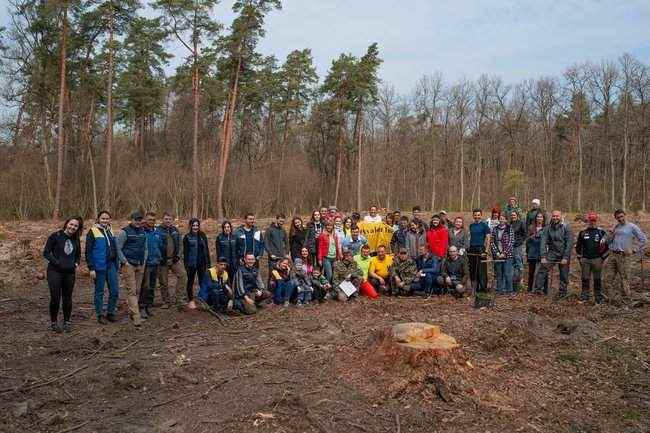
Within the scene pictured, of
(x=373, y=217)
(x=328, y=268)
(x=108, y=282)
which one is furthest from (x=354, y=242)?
(x=108, y=282)

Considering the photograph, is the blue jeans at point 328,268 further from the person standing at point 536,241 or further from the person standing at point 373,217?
the person standing at point 536,241

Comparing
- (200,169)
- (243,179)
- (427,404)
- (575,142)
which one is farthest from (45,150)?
(575,142)

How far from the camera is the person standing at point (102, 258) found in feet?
26.1

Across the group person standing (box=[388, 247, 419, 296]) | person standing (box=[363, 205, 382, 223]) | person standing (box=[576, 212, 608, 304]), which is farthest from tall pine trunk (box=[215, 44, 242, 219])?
person standing (box=[576, 212, 608, 304])

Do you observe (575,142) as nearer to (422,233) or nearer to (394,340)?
(422,233)

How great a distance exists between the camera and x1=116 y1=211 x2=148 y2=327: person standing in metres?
8.23

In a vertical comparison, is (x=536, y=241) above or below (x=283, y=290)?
above

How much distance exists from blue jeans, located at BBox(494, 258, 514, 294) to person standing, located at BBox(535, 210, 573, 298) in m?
0.60

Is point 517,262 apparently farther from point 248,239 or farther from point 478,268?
point 248,239

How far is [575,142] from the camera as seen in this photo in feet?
139

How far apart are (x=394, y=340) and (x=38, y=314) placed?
7.21 metres

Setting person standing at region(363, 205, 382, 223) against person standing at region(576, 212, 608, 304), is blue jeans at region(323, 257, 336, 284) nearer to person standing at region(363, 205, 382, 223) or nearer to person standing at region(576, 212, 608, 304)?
person standing at region(363, 205, 382, 223)

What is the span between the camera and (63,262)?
7570 mm

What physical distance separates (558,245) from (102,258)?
8144 mm
